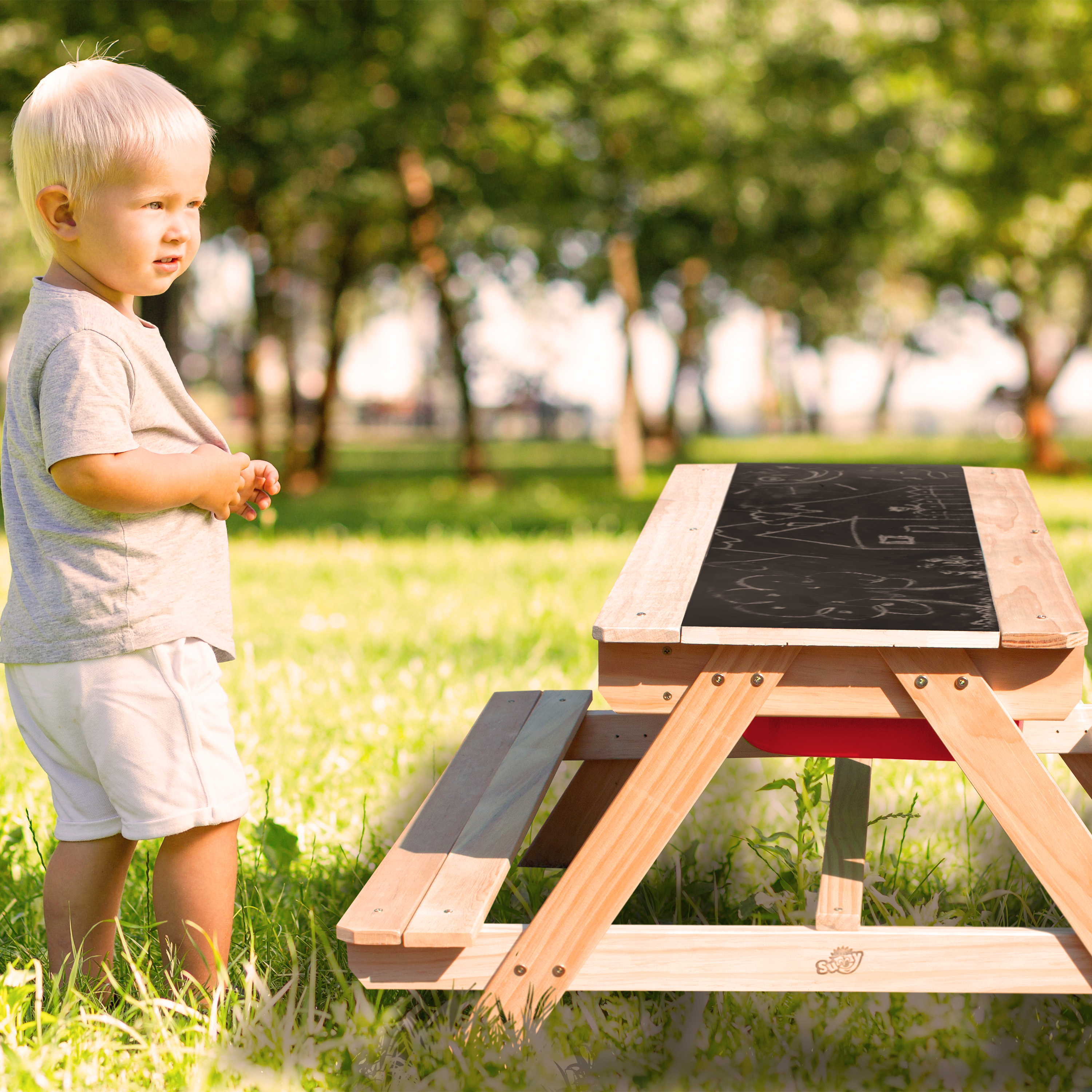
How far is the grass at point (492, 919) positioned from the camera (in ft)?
7.34

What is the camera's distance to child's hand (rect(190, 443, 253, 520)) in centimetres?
226

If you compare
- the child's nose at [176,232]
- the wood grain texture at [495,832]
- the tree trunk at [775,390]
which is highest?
the child's nose at [176,232]

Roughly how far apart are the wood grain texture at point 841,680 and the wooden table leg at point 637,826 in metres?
0.04

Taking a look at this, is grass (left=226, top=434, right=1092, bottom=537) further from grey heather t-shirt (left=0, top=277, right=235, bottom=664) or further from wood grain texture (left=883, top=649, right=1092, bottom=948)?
wood grain texture (left=883, top=649, right=1092, bottom=948)

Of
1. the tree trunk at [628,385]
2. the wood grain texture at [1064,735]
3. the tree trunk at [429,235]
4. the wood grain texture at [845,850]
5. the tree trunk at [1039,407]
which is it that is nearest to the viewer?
the wood grain texture at [845,850]

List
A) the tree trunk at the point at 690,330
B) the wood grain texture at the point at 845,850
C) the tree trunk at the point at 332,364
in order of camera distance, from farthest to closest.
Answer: the tree trunk at the point at 690,330 < the tree trunk at the point at 332,364 < the wood grain texture at the point at 845,850

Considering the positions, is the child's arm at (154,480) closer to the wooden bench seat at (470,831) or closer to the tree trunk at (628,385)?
the wooden bench seat at (470,831)

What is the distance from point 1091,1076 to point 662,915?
3.27 feet

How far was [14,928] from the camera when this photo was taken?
293 cm

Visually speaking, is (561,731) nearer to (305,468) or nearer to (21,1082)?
(21,1082)

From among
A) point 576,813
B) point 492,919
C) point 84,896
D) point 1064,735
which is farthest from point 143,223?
point 1064,735

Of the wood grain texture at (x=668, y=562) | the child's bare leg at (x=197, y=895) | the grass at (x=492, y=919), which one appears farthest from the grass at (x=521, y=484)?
the child's bare leg at (x=197, y=895)

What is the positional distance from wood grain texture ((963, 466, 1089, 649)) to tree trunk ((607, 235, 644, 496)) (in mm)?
15784

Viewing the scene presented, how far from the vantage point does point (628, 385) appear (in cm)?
1938
